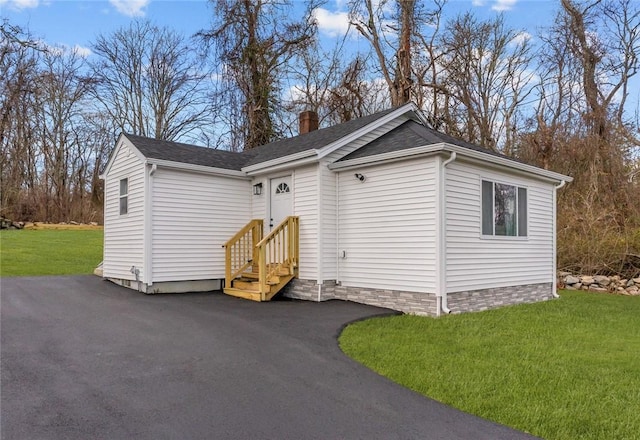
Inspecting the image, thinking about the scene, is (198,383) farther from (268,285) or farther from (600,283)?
(600,283)

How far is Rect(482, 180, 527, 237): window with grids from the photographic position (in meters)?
8.23

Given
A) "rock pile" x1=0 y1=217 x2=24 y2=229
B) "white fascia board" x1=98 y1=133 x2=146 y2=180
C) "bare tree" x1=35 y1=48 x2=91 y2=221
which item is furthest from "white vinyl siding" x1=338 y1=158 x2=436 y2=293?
"bare tree" x1=35 y1=48 x2=91 y2=221

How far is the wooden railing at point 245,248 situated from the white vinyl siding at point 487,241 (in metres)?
4.20

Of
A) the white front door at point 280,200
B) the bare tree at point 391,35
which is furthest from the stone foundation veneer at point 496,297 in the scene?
the bare tree at point 391,35

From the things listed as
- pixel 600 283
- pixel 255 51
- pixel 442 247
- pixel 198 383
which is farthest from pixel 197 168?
pixel 255 51

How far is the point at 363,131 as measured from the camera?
360 inches

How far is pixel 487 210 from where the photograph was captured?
8.25 metres

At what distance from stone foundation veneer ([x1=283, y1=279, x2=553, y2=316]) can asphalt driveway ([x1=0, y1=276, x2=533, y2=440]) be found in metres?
1.16

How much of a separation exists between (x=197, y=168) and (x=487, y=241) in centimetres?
588

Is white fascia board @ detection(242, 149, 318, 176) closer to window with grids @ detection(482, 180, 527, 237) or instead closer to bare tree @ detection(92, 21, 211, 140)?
window with grids @ detection(482, 180, 527, 237)

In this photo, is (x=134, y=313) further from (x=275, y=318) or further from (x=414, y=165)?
(x=414, y=165)

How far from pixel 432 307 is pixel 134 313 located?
466 cm

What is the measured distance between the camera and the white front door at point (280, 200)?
9.20 m

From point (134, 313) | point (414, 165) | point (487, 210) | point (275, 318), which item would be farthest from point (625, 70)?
point (134, 313)
